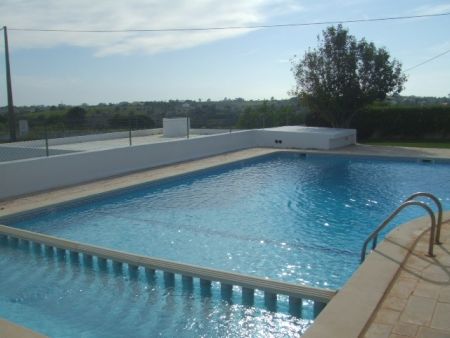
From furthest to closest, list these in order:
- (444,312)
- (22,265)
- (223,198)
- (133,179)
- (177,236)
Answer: (133,179), (223,198), (177,236), (22,265), (444,312)

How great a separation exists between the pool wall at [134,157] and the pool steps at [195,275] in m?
3.41

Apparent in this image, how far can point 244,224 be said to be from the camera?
8172 mm

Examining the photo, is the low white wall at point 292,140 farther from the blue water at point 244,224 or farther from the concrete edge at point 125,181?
the blue water at point 244,224

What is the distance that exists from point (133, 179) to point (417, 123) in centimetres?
1409

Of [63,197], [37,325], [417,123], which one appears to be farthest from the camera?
[417,123]

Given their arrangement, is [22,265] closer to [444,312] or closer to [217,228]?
→ [217,228]

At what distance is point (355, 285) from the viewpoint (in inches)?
161

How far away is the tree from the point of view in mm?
18047

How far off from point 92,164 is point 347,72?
456 inches

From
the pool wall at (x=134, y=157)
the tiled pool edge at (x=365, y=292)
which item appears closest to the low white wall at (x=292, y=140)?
the pool wall at (x=134, y=157)

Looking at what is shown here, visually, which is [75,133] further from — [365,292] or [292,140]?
[365,292]

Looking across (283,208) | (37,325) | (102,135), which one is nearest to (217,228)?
(283,208)

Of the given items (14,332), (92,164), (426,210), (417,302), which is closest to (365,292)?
(417,302)

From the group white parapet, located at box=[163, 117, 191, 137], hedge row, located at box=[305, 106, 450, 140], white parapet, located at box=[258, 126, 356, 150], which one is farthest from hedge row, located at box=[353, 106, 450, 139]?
white parapet, located at box=[163, 117, 191, 137]
